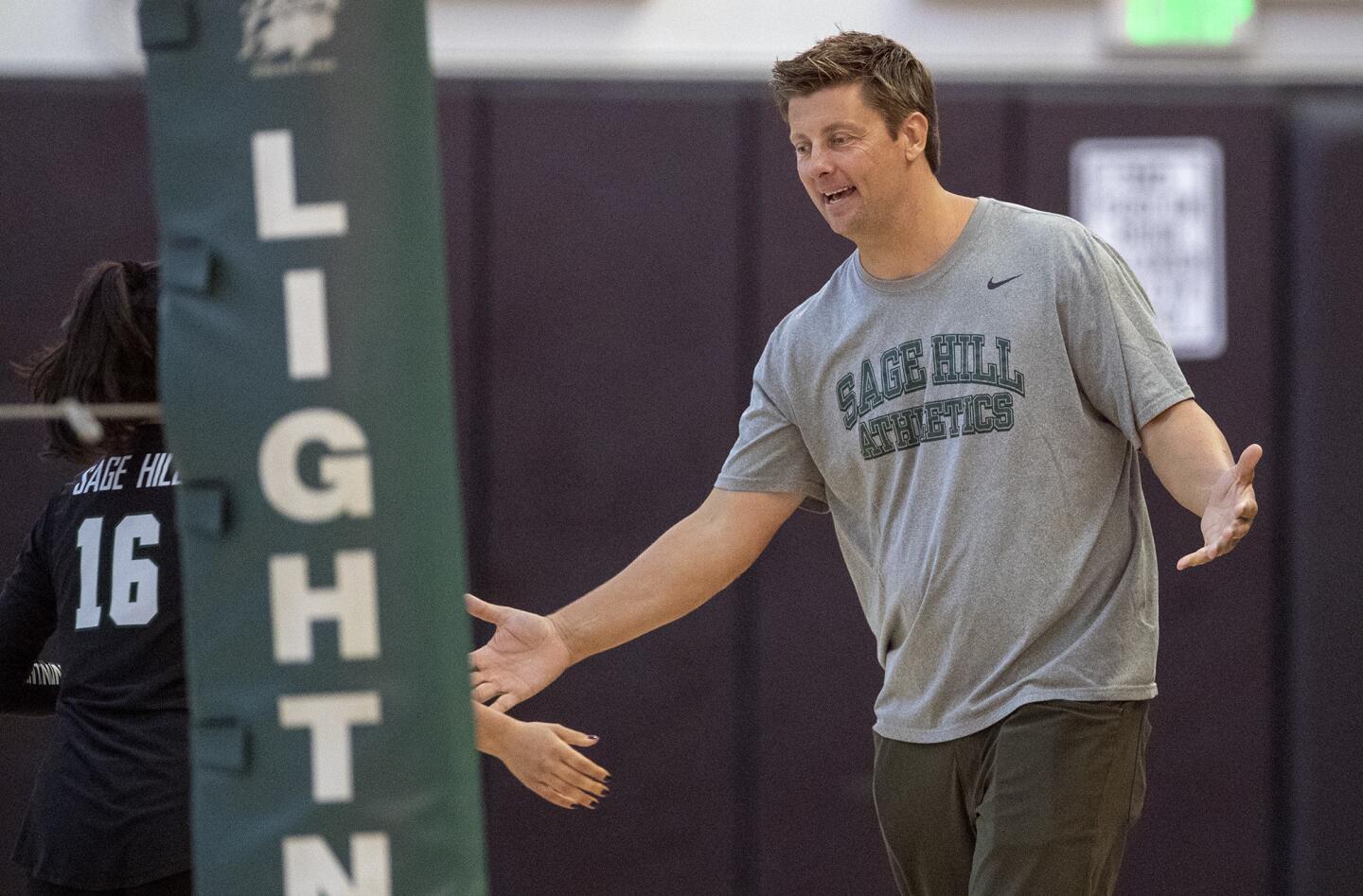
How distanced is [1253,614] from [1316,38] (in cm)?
152

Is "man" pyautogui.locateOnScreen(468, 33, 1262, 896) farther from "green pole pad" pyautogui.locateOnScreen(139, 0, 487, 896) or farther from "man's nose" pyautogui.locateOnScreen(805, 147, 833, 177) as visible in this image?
"green pole pad" pyautogui.locateOnScreen(139, 0, 487, 896)

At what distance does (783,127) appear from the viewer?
13.7 ft

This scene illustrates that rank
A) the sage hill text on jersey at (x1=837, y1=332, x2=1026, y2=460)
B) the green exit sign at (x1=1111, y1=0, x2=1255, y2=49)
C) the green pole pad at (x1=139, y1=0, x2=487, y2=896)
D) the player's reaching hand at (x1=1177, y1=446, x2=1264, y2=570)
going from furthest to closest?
the green exit sign at (x1=1111, y1=0, x2=1255, y2=49) < the sage hill text on jersey at (x1=837, y1=332, x2=1026, y2=460) < the player's reaching hand at (x1=1177, y1=446, x2=1264, y2=570) < the green pole pad at (x1=139, y1=0, x2=487, y2=896)

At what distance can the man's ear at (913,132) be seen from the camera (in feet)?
7.79

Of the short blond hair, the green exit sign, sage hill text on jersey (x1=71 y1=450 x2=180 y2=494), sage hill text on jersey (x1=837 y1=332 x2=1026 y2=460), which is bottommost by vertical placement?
sage hill text on jersey (x1=71 y1=450 x2=180 y2=494)

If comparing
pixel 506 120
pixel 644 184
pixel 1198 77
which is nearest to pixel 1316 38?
pixel 1198 77

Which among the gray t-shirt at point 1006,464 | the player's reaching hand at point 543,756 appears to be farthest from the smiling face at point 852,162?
the player's reaching hand at point 543,756

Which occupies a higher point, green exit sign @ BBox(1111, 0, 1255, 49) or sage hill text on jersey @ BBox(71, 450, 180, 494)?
green exit sign @ BBox(1111, 0, 1255, 49)

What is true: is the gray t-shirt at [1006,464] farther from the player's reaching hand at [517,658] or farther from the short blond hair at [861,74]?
the player's reaching hand at [517,658]

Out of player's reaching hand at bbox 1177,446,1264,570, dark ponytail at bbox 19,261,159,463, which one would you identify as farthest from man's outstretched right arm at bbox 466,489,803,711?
player's reaching hand at bbox 1177,446,1264,570

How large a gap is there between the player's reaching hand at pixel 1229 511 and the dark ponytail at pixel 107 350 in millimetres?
1378

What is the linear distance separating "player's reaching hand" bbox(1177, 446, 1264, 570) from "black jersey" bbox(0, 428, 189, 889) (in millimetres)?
1299

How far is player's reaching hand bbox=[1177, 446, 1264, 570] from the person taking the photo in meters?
1.97

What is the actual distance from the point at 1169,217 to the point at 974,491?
89.7 inches
